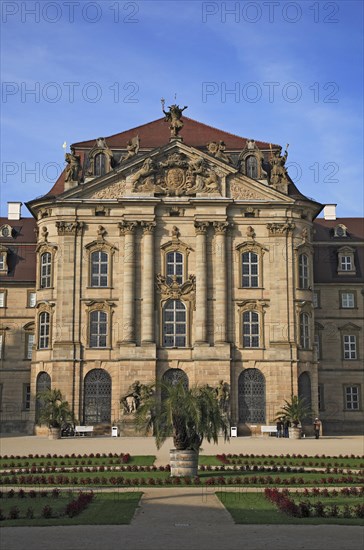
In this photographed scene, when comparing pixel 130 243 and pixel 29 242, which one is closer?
pixel 130 243

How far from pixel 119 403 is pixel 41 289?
34.8ft

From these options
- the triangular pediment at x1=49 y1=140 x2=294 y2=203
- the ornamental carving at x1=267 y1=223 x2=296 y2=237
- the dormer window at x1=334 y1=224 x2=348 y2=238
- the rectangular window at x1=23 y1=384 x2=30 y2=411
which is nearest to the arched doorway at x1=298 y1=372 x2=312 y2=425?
the ornamental carving at x1=267 y1=223 x2=296 y2=237

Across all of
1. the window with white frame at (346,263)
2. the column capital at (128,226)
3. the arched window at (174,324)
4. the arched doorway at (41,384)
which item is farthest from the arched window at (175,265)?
the window with white frame at (346,263)

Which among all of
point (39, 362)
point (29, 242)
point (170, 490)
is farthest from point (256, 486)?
point (29, 242)

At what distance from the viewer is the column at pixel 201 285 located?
5991 cm

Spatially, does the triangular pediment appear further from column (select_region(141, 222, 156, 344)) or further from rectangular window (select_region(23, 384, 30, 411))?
rectangular window (select_region(23, 384, 30, 411))

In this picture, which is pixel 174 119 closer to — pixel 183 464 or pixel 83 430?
pixel 83 430

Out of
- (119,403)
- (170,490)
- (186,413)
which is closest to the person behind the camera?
(170,490)

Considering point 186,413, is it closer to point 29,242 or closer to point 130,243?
point 130,243

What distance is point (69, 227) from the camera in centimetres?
6150

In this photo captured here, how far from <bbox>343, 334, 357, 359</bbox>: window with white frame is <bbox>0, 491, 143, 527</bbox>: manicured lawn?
1824 inches

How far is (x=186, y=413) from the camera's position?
98.7 ft

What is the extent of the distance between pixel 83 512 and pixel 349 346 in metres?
50.7

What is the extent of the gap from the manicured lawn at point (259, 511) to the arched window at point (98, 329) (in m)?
35.1
